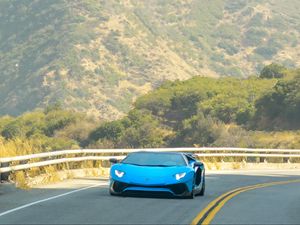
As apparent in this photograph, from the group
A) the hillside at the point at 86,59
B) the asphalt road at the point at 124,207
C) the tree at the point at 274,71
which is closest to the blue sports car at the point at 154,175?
the asphalt road at the point at 124,207

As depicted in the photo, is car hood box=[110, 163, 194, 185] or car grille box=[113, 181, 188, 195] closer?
car hood box=[110, 163, 194, 185]

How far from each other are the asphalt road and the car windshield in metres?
0.77

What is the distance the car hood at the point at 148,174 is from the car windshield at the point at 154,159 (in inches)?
16.1

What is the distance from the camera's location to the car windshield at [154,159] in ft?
67.0

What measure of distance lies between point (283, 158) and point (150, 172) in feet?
100

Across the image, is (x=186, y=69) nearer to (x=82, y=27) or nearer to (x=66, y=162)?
(x=82, y=27)

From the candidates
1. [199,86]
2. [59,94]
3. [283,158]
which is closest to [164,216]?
[283,158]

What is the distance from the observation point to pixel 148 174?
64.5ft

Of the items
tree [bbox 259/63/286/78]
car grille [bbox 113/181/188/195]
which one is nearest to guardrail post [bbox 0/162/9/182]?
car grille [bbox 113/181/188/195]

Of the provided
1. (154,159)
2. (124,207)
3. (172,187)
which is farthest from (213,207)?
(154,159)

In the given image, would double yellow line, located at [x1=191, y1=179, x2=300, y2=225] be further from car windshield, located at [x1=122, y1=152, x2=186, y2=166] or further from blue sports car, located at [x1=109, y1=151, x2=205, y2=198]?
car windshield, located at [x1=122, y1=152, x2=186, y2=166]

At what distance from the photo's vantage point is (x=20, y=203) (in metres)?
18.5

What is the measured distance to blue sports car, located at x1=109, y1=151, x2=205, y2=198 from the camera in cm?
1966

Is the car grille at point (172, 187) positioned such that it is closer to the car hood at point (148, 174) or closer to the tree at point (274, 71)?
the car hood at point (148, 174)
